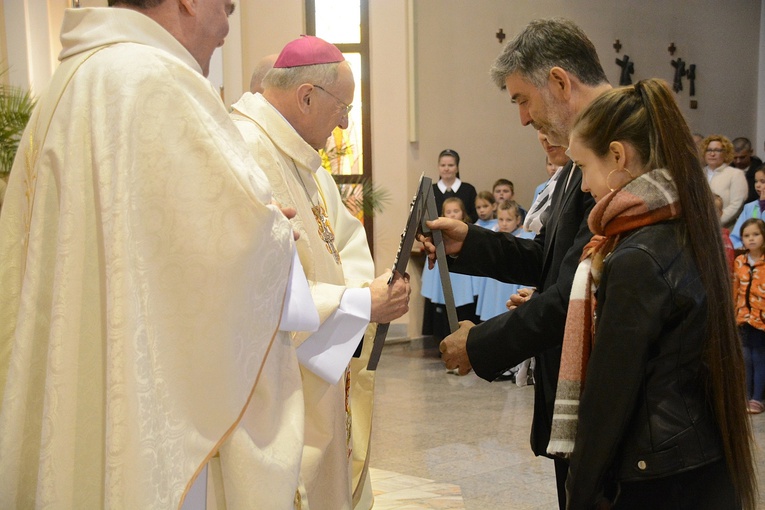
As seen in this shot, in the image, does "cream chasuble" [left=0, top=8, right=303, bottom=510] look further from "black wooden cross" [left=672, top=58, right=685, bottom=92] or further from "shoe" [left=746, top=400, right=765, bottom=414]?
"black wooden cross" [left=672, top=58, right=685, bottom=92]

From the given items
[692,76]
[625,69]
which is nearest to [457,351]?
[625,69]

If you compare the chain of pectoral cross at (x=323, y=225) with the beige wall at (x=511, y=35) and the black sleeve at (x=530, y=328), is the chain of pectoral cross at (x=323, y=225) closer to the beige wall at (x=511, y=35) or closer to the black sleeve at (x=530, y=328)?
the black sleeve at (x=530, y=328)

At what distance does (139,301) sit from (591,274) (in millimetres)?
992

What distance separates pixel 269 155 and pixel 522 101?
75 cm

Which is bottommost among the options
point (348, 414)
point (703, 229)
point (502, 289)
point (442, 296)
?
point (442, 296)

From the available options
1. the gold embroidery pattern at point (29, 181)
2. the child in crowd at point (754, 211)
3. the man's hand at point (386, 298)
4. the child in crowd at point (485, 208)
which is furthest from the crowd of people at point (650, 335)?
the child in crowd at point (485, 208)

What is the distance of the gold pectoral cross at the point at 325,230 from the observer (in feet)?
8.77

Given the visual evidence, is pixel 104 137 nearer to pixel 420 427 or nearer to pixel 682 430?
pixel 682 430

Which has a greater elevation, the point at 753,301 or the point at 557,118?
the point at 557,118

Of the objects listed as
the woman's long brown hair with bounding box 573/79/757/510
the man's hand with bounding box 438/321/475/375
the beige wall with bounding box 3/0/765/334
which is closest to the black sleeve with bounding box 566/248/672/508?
the woman's long brown hair with bounding box 573/79/757/510

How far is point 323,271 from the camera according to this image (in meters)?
2.57

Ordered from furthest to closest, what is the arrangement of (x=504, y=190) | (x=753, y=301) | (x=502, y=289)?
(x=504, y=190) → (x=502, y=289) → (x=753, y=301)

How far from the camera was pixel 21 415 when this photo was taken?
1.72 m

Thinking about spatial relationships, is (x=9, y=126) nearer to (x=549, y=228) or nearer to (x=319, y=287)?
(x=319, y=287)
